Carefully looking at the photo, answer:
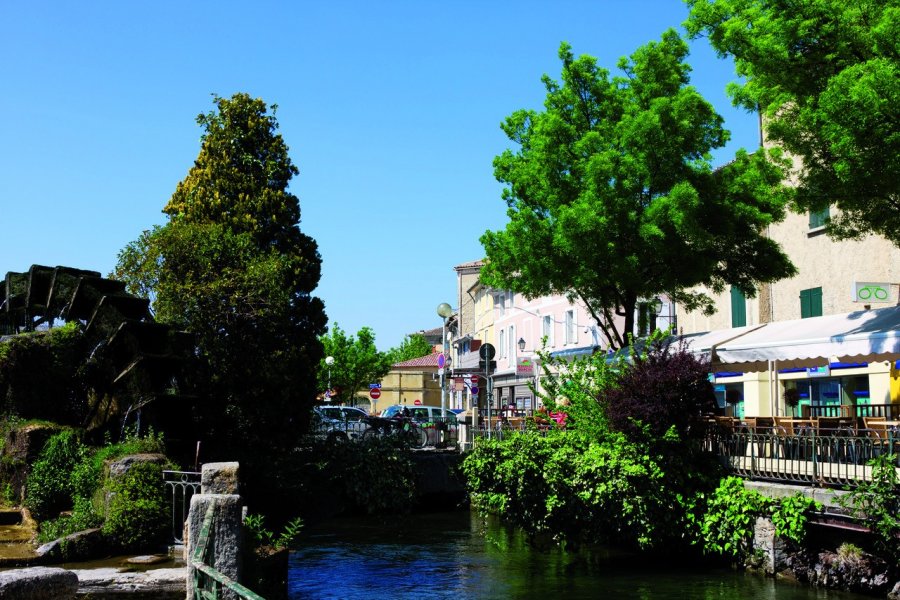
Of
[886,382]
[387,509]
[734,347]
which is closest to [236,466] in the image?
[734,347]

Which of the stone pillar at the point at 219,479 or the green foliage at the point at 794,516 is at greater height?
the stone pillar at the point at 219,479

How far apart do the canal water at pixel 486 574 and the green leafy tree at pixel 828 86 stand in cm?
567

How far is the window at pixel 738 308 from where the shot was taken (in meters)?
28.5

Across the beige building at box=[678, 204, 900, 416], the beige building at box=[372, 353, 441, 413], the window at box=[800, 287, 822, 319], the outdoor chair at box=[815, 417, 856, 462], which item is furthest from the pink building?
the beige building at box=[372, 353, 441, 413]

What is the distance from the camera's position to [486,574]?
1546 cm

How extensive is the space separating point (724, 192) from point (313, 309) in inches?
374

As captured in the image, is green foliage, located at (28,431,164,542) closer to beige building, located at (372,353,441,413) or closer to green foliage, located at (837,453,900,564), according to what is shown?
green foliage, located at (837,453,900,564)

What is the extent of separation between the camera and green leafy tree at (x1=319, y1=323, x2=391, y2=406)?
74.3 meters

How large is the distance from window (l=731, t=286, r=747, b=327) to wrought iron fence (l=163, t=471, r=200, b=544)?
2032cm

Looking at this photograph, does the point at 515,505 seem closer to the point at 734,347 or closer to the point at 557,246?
the point at 734,347

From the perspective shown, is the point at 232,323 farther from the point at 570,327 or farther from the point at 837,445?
the point at 570,327

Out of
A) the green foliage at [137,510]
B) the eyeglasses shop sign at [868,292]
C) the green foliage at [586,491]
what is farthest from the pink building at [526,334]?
the green foliage at [137,510]

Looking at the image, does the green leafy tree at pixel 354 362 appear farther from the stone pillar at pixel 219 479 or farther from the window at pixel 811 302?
the stone pillar at pixel 219 479

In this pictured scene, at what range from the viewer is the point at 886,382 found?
21.7 meters
